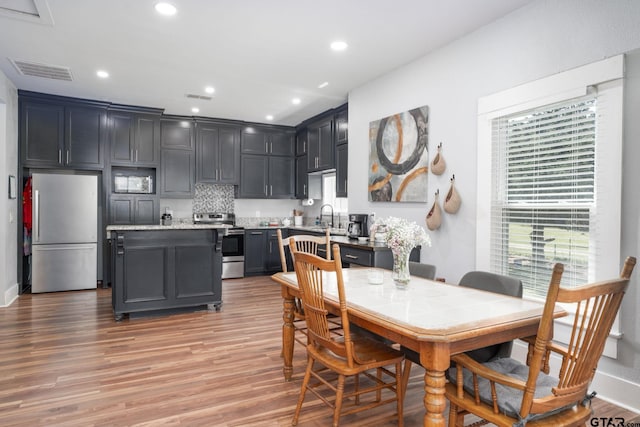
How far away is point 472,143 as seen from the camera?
11.5 ft

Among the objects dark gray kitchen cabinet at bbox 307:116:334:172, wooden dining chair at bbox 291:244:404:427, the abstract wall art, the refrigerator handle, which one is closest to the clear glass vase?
wooden dining chair at bbox 291:244:404:427

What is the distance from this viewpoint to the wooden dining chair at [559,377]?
4.50ft

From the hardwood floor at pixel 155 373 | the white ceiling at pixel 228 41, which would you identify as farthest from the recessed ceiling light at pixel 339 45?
the hardwood floor at pixel 155 373

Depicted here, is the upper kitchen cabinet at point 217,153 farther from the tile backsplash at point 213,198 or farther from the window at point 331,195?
the window at point 331,195

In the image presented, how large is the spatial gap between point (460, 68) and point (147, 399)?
3.65m

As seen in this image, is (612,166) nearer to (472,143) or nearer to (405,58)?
(472,143)

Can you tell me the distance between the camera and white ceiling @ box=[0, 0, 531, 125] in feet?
10.2

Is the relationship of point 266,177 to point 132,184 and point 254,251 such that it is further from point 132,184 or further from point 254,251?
point 132,184

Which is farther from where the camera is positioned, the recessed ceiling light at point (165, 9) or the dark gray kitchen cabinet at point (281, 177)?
the dark gray kitchen cabinet at point (281, 177)

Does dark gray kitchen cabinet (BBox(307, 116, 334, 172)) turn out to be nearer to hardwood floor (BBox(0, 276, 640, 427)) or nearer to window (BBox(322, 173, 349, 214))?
window (BBox(322, 173, 349, 214))

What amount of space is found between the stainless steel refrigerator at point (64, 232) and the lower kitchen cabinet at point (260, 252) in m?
2.29

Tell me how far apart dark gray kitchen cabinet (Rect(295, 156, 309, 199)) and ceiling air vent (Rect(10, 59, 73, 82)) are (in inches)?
145

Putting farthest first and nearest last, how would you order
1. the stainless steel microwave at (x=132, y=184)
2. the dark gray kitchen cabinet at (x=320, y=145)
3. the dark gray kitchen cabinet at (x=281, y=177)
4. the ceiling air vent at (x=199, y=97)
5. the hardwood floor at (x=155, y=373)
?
the dark gray kitchen cabinet at (x=281, y=177), the stainless steel microwave at (x=132, y=184), the dark gray kitchen cabinet at (x=320, y=145), the ceiling air vent at (x=199, y=97), the hardwood floor at (x=155, y=373)

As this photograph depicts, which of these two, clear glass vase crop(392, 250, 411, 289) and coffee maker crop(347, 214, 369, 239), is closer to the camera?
clear glass vase crop(392, 250, 411, 289)
